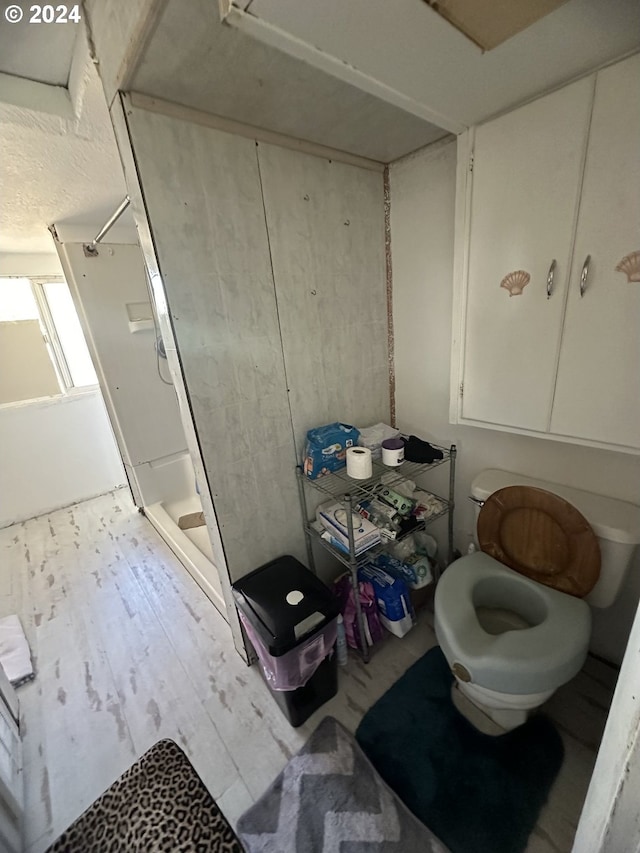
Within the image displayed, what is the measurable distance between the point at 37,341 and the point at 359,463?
10.6ft

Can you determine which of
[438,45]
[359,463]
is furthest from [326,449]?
[438,45]

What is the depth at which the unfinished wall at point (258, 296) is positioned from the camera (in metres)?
1.06

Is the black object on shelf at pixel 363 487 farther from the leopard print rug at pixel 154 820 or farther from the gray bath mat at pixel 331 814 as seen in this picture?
the leopard print rug at pixel 154 820

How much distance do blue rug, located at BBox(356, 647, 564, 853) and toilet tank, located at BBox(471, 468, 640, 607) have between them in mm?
557

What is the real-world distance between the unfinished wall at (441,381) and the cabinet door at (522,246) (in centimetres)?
27

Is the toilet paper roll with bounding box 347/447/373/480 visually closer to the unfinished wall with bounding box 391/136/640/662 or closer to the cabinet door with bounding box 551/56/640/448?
the unfinished wall with bounding box 391/136/640/662

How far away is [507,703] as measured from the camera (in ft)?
3.39

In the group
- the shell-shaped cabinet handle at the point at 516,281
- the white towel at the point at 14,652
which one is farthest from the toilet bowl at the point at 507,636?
the white towel at the point at 14,652

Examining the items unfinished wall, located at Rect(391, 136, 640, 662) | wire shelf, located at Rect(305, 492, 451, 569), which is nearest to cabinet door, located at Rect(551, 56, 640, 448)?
unfinished wall, located at Rect(391, 136, 640, 662)

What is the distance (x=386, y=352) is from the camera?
67.3 inches

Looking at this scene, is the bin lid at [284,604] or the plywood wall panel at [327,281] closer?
the bin lid at [284,604]

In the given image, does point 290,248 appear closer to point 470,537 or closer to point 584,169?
point 584,169

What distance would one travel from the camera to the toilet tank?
3.53ft

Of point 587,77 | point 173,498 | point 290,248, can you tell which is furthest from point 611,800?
point 173,498
